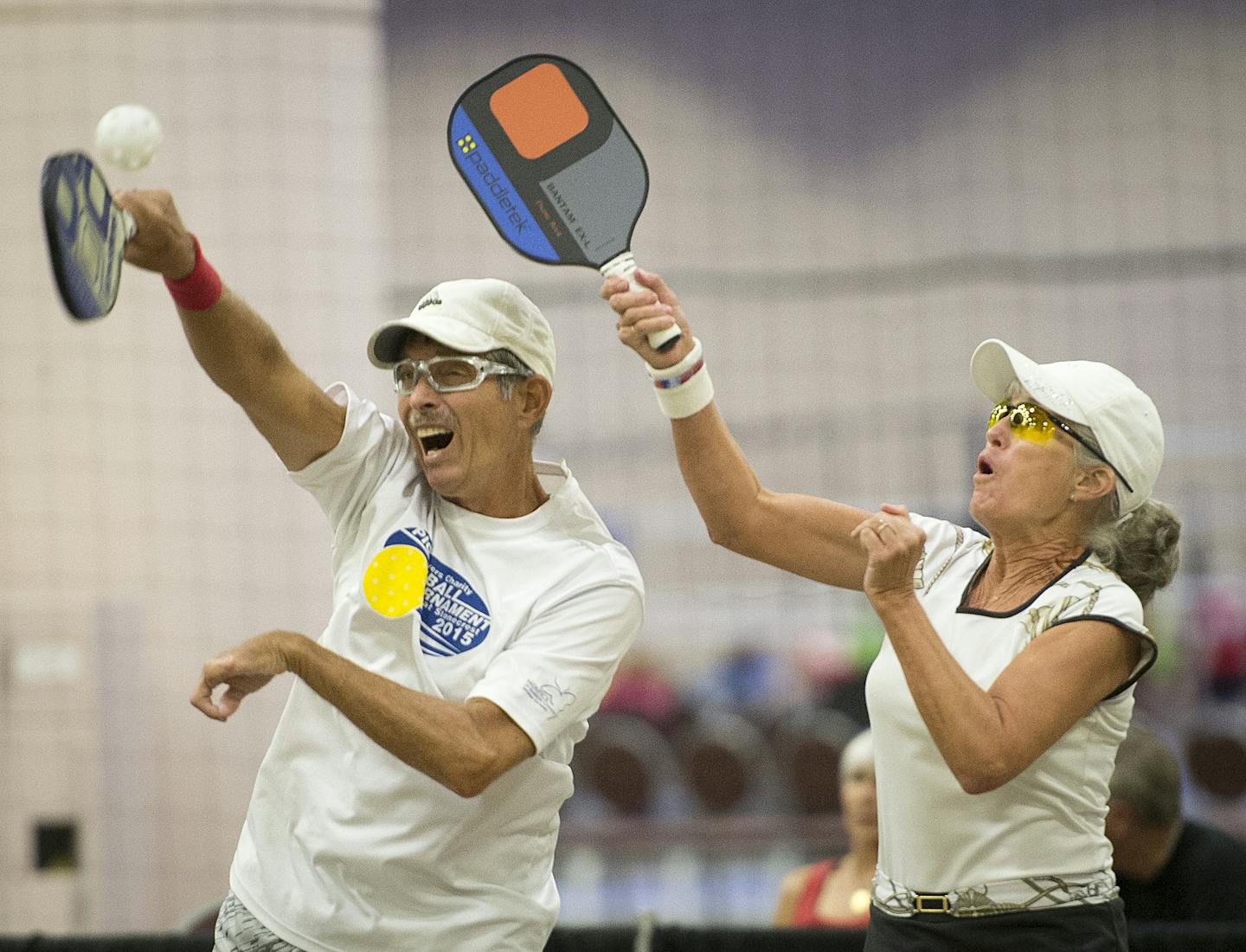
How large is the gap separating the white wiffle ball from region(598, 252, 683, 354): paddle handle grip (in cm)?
60

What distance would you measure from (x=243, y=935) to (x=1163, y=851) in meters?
2.12

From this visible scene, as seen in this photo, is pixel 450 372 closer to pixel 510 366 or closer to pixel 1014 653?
pixel 510 366

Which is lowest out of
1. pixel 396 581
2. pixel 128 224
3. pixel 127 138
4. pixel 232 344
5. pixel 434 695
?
pixel 434 695

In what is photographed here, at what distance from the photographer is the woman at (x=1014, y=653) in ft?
5.57

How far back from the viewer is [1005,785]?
5.75 ft

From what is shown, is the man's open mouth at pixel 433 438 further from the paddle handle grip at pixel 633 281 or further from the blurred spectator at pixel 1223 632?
the blurred spectator at pixel 1223 632

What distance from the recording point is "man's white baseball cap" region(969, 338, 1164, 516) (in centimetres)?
185

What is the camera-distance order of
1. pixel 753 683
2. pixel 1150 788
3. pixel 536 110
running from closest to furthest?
pixel 536 110 → pixel 1150 788 → pixel 753 683

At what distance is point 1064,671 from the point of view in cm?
169

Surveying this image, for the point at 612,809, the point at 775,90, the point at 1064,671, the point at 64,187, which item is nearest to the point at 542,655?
the point at 1064,671

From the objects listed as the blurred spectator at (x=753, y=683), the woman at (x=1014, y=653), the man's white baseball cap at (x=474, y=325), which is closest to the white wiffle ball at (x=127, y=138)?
the man's white baseball cap at (x=474, y=325)

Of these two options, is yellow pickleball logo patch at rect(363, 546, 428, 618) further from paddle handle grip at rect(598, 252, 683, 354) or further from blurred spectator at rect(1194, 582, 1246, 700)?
blurred spectator at rect(1194, 582, 1246, 700)

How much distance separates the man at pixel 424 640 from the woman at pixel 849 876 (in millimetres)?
1527

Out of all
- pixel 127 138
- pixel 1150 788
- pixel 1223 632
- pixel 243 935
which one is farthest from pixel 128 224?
pixel 1223 632
